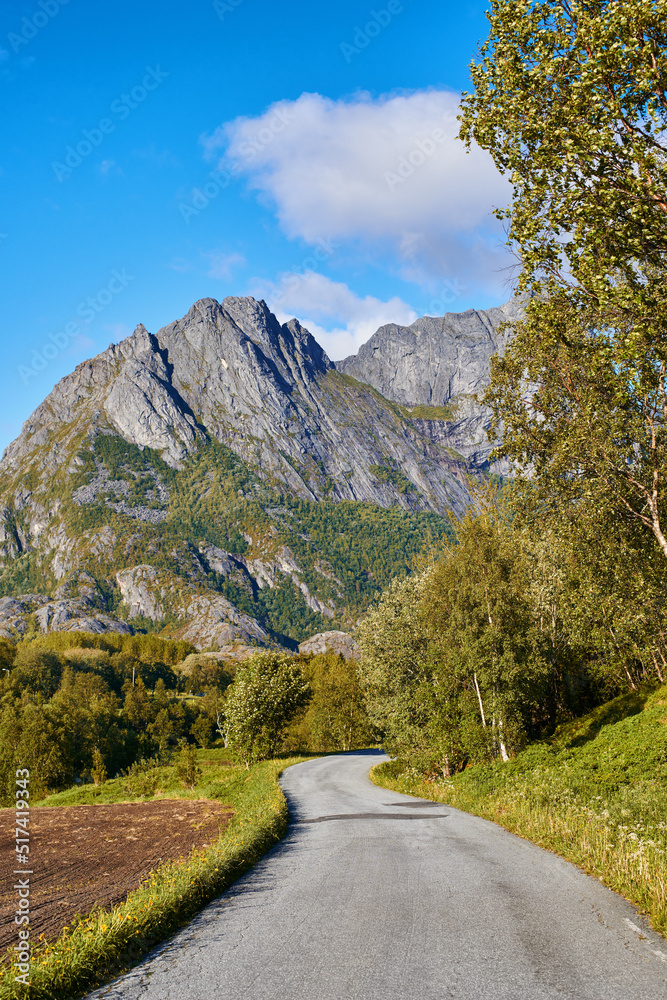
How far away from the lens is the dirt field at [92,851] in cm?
1182

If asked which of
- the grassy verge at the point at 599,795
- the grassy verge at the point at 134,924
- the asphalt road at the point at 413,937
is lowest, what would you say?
the grassy verge at the point at 599,795

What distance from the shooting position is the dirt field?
11.8m

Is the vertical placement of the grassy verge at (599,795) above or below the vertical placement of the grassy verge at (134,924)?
below

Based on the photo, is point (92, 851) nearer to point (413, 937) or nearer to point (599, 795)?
point (413, 937)

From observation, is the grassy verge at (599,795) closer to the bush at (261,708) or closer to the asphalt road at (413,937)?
the asphalt road at (413,937)

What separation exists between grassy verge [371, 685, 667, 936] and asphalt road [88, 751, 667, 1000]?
47 centimetres

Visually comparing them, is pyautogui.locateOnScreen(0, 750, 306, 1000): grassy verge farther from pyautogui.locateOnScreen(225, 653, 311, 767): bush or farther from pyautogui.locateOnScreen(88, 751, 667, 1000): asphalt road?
pyautogui.locateOnScreen(225, 653, 311, 767): bush

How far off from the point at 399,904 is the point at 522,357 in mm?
19247

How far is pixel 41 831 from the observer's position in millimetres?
26578

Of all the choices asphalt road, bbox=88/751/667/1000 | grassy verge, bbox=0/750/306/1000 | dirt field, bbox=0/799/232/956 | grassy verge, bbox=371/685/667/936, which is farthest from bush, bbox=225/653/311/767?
asphalt road, bbox=88/751/667/1000

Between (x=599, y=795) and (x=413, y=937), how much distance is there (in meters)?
9.45

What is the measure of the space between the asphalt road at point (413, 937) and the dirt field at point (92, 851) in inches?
139

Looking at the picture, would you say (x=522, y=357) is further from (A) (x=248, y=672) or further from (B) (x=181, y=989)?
(A) (x=248, y=672)

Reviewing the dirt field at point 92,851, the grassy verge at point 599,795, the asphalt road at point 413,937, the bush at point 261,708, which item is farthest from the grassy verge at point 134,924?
the bush at point 261,708
